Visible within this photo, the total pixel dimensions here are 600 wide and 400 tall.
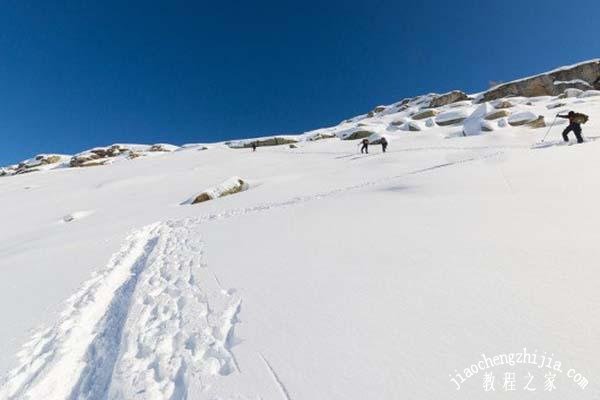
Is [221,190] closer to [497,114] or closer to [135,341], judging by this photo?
[135,341]

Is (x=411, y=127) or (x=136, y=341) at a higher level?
(x=411, y=127)

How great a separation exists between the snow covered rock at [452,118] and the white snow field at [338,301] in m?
36.5

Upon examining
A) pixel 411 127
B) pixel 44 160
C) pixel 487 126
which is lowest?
pixel 487 126

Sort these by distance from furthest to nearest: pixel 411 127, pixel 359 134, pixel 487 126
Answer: pixel 359 134 < pixel 411 127 < pixel 487 126

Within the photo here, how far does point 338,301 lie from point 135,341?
8.84 ft

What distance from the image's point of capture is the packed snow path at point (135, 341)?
10.9 ft

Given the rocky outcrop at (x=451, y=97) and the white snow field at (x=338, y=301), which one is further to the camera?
the rocky outcrop at (x=451, y=97)

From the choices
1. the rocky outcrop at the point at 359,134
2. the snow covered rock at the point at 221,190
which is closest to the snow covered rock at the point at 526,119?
the rocky outcrop at the point at 359,134

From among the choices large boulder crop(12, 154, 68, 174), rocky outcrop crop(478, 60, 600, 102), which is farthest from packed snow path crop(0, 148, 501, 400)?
large boulder crop(12, 154, 68, 174)

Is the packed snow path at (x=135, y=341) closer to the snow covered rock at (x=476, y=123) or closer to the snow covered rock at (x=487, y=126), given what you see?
the snow covered rock at (x=487, y=126)

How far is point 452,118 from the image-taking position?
44.0 meters

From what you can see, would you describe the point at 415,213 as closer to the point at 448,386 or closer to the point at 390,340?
the point at 390,340

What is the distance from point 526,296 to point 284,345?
2742mm

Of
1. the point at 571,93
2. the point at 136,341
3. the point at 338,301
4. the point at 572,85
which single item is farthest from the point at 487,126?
the point at 572,85
